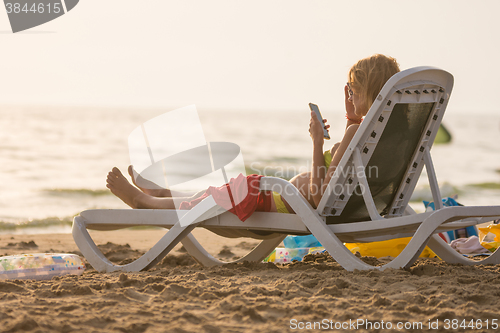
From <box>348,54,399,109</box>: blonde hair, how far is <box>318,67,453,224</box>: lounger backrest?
20 cm

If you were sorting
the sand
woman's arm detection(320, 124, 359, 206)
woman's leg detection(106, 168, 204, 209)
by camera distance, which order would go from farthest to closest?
1. woman's leg detection(106, 168, 204, 209)
2. woman's arm detection(320, 124, 359, 206)
3. the sand

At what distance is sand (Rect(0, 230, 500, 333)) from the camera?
6.73 ft

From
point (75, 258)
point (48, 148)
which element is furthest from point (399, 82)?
point (48, 148)

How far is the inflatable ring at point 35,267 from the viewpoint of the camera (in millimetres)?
3264

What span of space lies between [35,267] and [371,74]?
251cm

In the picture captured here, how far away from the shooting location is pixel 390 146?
3131 millimetres

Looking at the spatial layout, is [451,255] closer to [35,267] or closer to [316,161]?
[316,161]

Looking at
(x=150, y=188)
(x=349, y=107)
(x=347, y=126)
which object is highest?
(x=349, y=107)

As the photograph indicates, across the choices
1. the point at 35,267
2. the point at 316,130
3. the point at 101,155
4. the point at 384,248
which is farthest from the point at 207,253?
Result: the point at 101,155

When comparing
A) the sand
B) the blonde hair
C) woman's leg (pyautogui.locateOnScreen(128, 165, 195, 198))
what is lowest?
the sand

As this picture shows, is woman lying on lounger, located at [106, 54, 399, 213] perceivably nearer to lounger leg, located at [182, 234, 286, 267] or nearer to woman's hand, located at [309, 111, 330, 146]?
woman's hand, located at [309, 111, 330, 146]

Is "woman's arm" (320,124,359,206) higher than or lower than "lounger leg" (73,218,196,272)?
higher

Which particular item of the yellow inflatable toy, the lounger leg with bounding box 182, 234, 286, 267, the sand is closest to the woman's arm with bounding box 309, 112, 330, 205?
the sand

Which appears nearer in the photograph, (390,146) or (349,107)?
(390,146)
